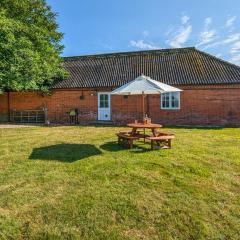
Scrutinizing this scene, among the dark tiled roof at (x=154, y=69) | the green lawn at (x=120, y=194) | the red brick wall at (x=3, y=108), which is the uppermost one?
the dark tiled roof at (x=154, y=69)

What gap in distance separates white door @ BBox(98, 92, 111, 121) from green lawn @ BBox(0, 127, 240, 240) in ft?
36.6

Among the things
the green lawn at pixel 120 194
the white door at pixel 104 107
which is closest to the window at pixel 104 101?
the white door at pixel 104 107

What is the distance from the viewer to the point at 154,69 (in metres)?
21.1

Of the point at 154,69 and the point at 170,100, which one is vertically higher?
the point at 154,69

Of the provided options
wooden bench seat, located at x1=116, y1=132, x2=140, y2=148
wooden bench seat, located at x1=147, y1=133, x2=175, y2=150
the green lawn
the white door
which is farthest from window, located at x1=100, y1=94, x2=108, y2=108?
the green lawn

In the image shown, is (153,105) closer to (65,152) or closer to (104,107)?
(104,107)

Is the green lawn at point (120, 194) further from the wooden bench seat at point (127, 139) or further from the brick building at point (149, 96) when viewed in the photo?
the brick building at point (149, 96)

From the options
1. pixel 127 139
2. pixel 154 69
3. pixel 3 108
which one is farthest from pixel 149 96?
pixel 3 108

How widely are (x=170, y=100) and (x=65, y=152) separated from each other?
11.6 meters

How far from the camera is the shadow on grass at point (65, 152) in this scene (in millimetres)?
8727

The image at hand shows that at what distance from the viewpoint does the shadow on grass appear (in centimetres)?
873

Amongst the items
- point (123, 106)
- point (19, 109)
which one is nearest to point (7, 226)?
point (123, 106)

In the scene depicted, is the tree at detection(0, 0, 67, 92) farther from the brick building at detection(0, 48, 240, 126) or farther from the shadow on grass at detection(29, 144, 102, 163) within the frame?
the shadow on grass at detection(29, 144, 102, 163)

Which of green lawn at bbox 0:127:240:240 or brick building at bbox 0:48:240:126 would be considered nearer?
green lawn at bbox 0:127:240:240
